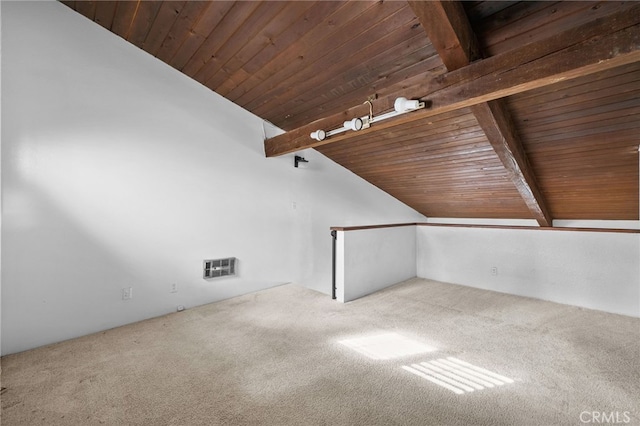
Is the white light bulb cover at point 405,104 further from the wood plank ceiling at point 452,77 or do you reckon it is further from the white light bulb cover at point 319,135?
→ the white light bulb cover at point 319,135

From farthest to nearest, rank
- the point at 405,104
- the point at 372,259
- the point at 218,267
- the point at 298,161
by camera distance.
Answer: the point at 298,161 < the point at 372,259 < the point at 218,267 < the point at 405,104

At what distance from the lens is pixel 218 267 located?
3594mm

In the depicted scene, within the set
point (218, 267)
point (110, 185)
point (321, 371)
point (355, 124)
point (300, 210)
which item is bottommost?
point (321, 371)

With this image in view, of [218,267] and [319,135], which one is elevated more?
[319,135]

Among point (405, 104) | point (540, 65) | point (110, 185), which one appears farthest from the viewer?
point (110, 185)

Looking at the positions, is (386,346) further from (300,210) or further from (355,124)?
(300,210)

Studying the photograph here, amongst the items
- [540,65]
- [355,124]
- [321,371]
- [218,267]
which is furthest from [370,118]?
[218,267]

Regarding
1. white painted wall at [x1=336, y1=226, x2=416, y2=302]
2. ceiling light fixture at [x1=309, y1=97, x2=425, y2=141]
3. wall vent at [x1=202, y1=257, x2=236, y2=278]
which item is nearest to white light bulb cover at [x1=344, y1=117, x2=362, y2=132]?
ceiling light fixture at [x1=309, y1=97, x2=425, y2=141]

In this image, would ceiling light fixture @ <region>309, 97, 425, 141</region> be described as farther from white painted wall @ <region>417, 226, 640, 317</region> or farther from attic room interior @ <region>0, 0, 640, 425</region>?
white painted wall @ <region>417, 226, 640, 317</region>

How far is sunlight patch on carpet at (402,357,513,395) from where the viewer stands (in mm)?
1910

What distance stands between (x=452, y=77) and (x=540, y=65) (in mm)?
509

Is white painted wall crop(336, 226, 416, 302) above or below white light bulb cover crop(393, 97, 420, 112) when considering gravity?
below

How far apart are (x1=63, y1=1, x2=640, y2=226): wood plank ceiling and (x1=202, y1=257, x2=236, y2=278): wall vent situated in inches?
61.2

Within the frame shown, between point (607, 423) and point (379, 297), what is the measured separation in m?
2.34
